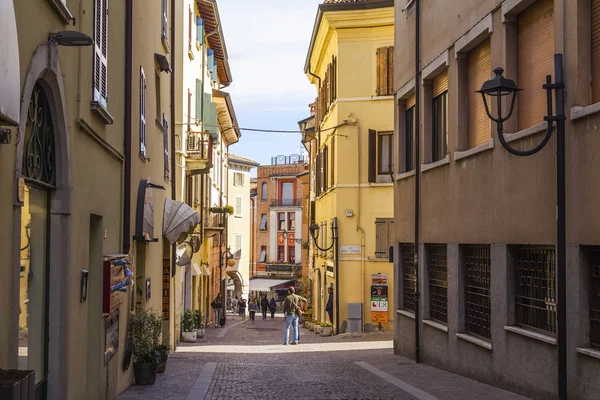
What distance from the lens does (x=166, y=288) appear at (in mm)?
21156

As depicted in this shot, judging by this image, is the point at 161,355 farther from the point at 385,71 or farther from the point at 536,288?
the point at 385,71

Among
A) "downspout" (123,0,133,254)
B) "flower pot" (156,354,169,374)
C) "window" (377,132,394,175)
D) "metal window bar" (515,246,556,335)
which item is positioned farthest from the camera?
"window" (377,132,394,175)

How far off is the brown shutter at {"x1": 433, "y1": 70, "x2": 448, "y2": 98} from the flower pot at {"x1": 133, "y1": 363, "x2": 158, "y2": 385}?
7546mm

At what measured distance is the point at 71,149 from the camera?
9070 mm

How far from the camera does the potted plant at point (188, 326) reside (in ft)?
89.4

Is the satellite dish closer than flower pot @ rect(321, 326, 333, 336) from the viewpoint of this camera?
Yes

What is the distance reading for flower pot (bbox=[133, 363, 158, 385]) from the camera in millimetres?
14305

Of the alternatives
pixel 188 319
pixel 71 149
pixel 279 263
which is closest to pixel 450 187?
pixel 71 149

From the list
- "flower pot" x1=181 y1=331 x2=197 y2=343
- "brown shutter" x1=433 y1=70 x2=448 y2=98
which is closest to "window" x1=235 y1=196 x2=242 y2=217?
"flower pot" x1=181 y1=331 x2=197 y2=343

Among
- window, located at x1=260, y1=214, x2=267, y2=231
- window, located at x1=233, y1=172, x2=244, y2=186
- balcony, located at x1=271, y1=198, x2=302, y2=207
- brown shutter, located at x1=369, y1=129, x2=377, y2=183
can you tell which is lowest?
window, located at x1=260, y1=214, x2=267, y2=231

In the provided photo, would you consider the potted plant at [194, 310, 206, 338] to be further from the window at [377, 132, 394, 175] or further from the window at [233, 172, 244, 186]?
the window at [233, 172, 244, 186]

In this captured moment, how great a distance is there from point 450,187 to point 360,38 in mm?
17204

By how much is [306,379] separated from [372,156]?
17.4 meters

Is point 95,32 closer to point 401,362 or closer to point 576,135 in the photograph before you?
point 576,135
